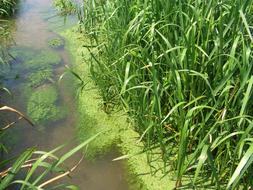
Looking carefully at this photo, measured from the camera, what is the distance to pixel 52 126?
278 cm

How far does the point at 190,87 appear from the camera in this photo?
7.16 feet

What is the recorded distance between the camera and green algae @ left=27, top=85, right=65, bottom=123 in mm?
2875

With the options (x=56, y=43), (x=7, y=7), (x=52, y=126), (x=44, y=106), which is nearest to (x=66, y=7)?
(x=7, y=7)

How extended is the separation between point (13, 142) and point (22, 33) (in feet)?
6.23

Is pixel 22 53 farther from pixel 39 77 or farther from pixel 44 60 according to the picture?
pixel 39 77

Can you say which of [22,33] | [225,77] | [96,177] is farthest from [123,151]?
[22,33]

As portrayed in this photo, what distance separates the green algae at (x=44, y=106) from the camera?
288 centimetres

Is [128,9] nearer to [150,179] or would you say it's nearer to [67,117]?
[67,117]

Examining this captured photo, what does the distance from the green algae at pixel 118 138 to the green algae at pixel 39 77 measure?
315mm

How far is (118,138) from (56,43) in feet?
5.68

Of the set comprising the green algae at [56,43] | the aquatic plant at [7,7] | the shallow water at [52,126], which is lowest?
the shallow water at [52,126]

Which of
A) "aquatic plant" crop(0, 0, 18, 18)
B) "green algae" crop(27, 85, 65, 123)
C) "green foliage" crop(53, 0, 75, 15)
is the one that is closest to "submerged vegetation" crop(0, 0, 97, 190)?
"green algae" crop(27, 85, 65, 123)

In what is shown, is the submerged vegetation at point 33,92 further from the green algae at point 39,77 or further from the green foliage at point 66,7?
the green foliage at point 66,7

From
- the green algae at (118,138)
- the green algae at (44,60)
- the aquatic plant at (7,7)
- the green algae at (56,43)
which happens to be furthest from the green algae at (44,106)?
the aquatic plant at (7,7)
